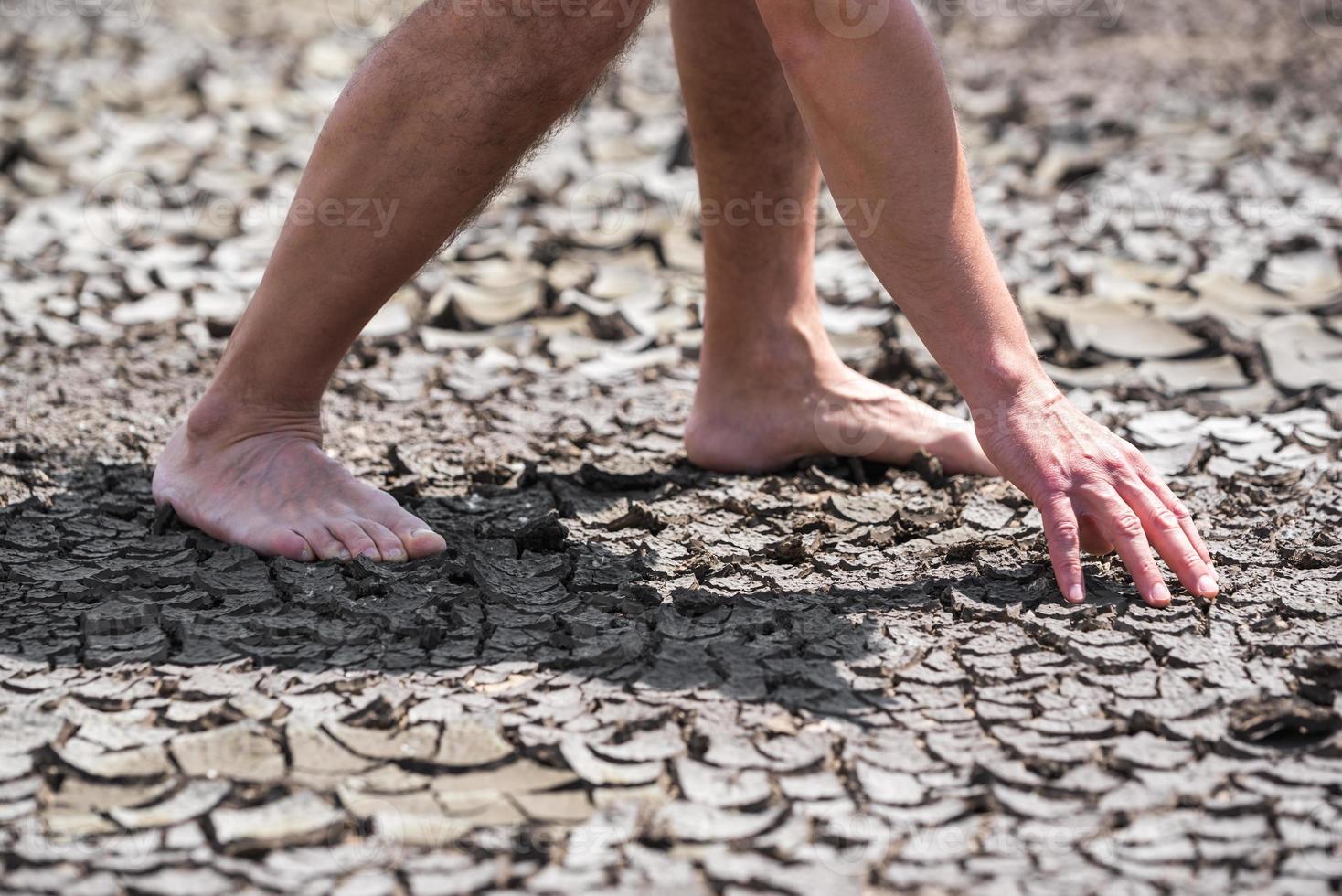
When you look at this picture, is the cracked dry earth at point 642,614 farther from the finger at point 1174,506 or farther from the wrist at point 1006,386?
the wrist at point 1006,386

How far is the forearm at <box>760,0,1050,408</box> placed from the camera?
1.36 m

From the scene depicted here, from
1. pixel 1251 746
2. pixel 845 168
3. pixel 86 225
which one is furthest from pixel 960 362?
pixel 86 225

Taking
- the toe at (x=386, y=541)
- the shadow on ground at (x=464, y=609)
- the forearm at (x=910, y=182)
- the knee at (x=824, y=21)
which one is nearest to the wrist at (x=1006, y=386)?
the forearm at (x=910, y=182)

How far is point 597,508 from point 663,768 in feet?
2.02

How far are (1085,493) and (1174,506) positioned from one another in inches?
4.5

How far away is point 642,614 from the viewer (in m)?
1.43

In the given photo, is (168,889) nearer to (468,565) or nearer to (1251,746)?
(468,565)

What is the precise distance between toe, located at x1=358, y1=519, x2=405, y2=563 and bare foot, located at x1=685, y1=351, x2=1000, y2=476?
50 centimetres

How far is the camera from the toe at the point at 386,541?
5.03 feet

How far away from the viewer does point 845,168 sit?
1.41 metres

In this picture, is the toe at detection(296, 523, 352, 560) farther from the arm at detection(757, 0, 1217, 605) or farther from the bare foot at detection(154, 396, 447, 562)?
the arm at detection(757, 0, 1217, 605)

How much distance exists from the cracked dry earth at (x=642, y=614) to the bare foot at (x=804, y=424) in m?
0.05

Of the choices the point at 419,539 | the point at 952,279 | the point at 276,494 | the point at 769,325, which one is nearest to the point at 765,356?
the point at 769,325

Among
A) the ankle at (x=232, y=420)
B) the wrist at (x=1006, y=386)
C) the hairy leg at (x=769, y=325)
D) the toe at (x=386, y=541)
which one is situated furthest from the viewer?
the hairy leg at (x=769, y=325)
